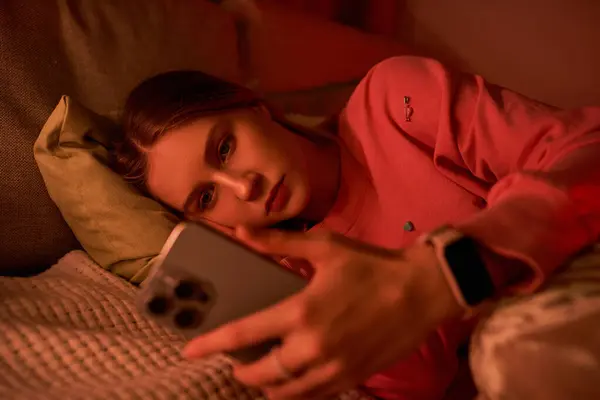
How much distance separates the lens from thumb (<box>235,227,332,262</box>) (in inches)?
19.2

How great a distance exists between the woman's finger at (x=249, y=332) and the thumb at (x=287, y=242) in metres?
0.04

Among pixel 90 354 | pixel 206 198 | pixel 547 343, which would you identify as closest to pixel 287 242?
pixel 547 343

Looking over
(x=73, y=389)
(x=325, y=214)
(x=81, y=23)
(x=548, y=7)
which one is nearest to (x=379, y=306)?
(x=73, y=389)

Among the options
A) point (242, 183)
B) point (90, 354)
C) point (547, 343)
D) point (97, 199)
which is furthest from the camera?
point (97, 199)

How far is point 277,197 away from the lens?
875 mm

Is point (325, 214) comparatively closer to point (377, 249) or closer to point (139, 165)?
point (139, 165)

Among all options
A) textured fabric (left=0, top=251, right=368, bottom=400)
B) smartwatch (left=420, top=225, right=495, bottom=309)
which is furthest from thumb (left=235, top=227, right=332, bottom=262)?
textured fabric (left=0, top=251, right=368, bottom=400)

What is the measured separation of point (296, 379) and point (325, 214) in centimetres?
53

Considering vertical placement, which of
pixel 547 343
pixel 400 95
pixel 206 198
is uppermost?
pixel 400 95

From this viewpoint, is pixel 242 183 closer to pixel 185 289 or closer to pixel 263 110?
pixel 263 110

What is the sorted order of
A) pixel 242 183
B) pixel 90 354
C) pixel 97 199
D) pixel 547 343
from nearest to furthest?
pixel 547 343 < pixel 90 354 < pixel 242 183 < pixel 97 199

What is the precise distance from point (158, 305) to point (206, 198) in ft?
1.37

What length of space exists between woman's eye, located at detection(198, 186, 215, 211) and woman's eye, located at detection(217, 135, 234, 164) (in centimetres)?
6

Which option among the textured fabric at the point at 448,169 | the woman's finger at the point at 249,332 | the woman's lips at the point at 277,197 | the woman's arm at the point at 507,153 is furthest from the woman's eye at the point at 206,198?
the woman's finger at the point at 249,332
